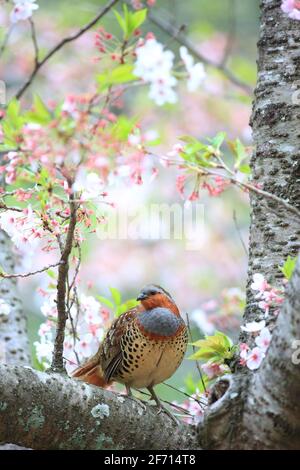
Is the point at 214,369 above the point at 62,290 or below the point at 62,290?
below

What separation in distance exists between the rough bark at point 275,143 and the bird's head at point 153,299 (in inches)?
25.7

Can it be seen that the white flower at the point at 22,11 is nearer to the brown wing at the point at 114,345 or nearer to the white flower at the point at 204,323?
the brown wing at the point at 114,345

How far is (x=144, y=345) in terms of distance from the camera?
310 cm

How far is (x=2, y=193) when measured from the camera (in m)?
2.33

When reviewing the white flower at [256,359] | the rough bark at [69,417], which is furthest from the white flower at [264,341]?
the rough bark at [69,417]

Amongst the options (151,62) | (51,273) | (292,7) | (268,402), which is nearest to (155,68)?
(151,62)

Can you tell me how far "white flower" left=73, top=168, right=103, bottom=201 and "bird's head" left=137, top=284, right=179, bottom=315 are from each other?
116 cm

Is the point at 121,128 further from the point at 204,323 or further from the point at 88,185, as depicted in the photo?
the point at 204,323

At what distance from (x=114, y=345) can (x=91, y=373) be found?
23 cm

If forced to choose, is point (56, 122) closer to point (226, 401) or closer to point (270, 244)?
point (226, 401)

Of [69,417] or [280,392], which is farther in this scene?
[69,417]

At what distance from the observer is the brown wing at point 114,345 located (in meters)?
3.15

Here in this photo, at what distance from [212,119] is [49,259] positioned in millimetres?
2643
